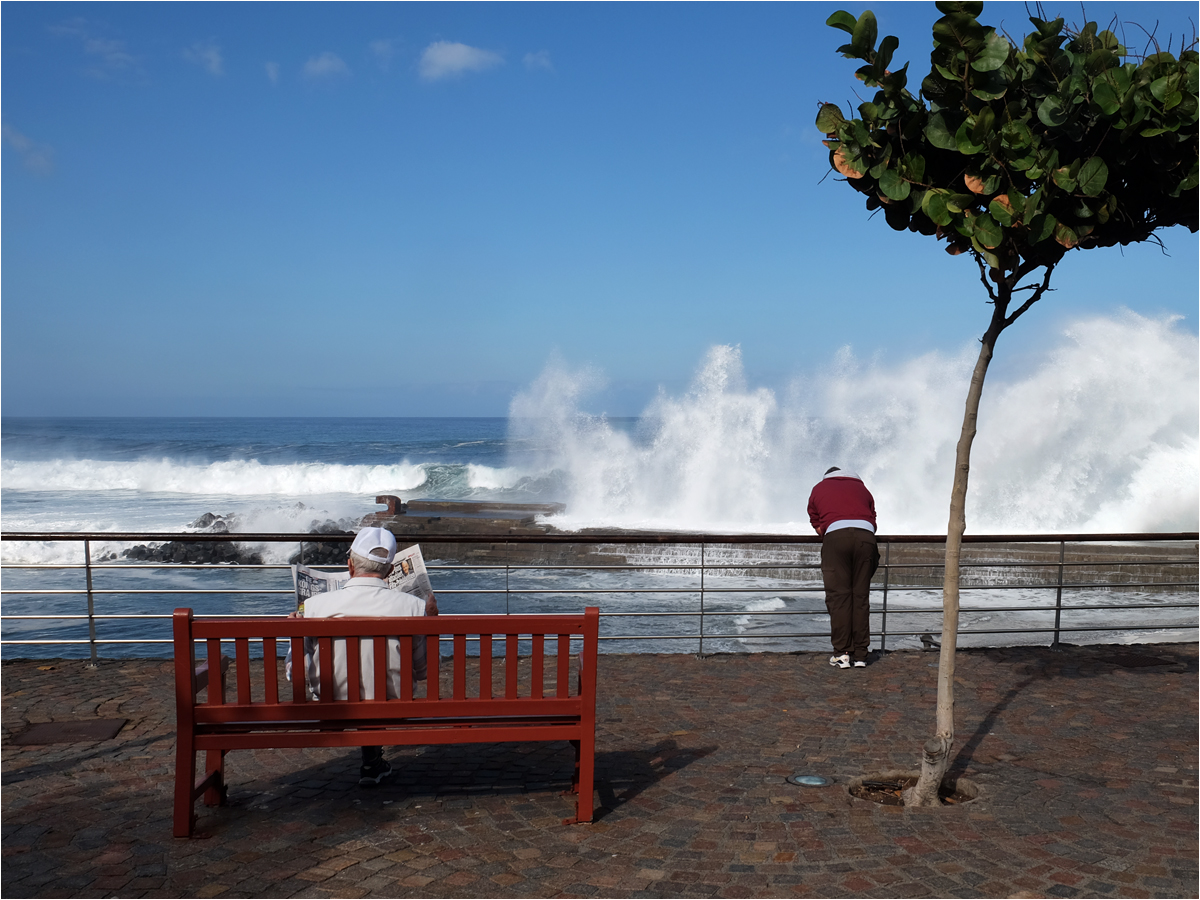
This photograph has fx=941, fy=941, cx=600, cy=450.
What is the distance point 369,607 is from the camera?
4.63m

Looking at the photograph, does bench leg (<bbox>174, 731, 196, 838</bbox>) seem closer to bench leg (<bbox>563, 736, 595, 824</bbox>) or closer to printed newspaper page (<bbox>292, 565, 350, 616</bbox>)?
printed newspaper page (<bbox>292, 565, 350, 616</bbox>)

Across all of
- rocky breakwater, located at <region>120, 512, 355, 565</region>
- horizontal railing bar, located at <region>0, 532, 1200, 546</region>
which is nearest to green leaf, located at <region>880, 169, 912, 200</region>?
horizontal railing bar, located at <region>0, 532, 1200, 546</region>

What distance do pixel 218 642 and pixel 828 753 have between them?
346 cm

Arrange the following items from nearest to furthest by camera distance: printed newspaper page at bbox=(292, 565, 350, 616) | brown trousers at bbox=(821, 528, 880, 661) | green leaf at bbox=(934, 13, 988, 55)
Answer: green leaf at bbox=(934, 13, 988, 55) < printed newspaper page at bbox=(292, 565, 350, 616) < brown trousers at bbox=(821, 528, 880, 661)

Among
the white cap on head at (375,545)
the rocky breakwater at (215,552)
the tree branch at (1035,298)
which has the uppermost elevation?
the tree branch at (1035,298)

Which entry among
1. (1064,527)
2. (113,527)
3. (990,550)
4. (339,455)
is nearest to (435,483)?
(339,455)

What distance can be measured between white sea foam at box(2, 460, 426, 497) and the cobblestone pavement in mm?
48352

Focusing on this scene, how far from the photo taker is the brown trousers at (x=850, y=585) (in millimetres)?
7816

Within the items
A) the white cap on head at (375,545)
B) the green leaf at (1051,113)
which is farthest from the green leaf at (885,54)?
the white cap on head at (375,545)

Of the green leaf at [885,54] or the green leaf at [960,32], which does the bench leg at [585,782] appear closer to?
the green leaf at [885,54]

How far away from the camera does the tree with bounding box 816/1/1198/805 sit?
13.3 ft

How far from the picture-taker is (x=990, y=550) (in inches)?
787

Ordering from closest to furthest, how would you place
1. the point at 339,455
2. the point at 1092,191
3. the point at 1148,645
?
the point at 1092,191 < the point at 1148,645 < the point at 339,455

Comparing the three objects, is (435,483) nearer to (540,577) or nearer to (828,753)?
(540,577)
